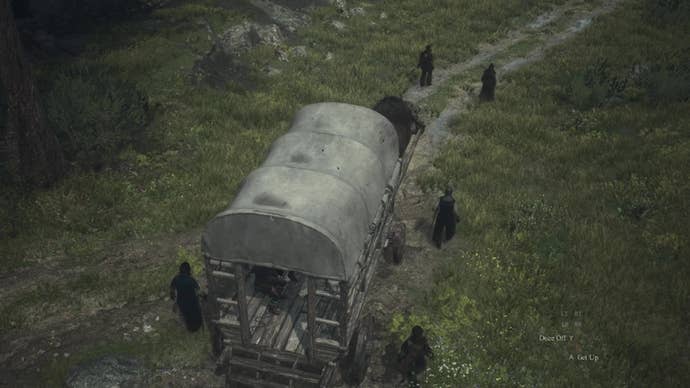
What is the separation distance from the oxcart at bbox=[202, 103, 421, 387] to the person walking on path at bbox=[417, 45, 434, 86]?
36.1ft

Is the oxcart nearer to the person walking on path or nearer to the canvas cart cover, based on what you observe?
the canvas cart cover

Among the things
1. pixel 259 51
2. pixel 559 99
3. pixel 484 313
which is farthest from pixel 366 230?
pixel 259 51

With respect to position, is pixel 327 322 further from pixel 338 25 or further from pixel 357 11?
pixel 357 11

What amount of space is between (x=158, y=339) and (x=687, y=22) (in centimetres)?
2670

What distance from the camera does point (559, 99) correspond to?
60.7 ft

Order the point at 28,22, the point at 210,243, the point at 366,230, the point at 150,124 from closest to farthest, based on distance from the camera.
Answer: the point at 210,243 → the point at 366,230 → the point at 150,124 → the point at 28,22

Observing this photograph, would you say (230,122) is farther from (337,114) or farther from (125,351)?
(125,351)

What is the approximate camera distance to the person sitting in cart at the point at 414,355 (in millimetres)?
7898

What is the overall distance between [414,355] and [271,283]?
2.58 meters

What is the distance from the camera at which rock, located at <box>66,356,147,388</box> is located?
8.10 metres

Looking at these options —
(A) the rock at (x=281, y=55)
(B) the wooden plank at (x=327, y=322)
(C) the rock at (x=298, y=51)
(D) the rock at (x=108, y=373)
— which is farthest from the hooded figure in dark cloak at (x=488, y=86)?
(D) the rock at (x=108, y=373)

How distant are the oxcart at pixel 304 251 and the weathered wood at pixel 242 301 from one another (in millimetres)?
17

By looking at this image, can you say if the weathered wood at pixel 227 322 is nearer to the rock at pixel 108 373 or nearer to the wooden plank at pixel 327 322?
the wooden plank at pixel 327 322

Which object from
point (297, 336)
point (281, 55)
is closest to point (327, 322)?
point (297, 336)
